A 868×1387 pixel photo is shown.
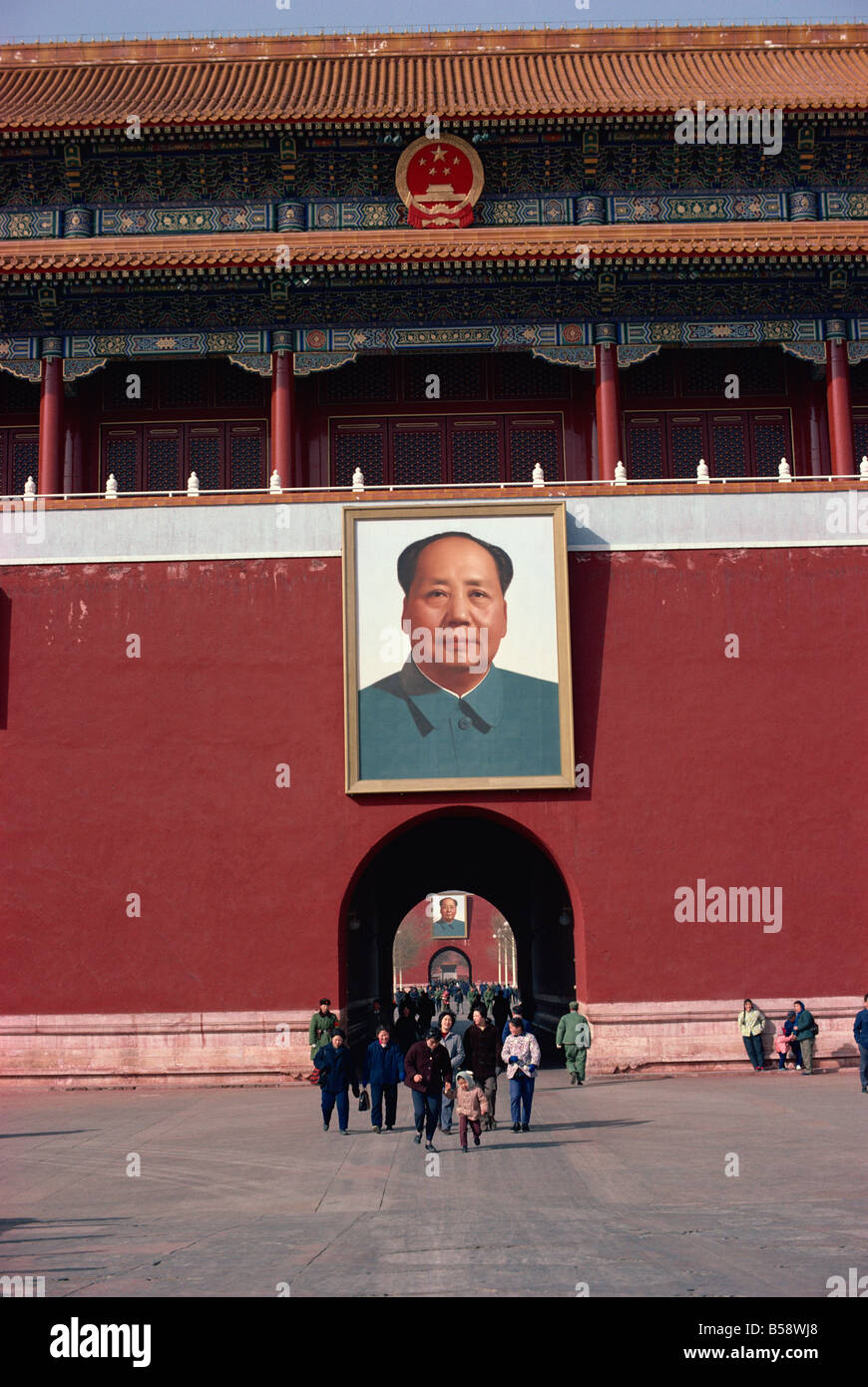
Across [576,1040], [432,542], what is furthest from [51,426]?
[576,1040]

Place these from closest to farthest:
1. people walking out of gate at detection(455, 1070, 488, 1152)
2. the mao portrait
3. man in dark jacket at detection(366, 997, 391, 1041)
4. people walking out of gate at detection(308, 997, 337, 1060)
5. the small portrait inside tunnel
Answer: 1. people walking out of gate at detection(455, 1070, 488, 1152)
2. people walking out of gate at detection(308, 997, 337, 1060)
3. the mao portrait
4. man in dark jacket at detection(366, 997, 391, 1041)
5. the small portrait inside tunnel

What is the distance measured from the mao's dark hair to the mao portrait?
0.04ft

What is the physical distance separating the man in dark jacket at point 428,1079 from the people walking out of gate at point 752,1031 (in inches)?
224

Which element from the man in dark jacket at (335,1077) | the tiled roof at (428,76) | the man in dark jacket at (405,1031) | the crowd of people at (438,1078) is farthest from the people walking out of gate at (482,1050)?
the tiled roof at (428,76)

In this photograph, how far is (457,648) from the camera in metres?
19.1

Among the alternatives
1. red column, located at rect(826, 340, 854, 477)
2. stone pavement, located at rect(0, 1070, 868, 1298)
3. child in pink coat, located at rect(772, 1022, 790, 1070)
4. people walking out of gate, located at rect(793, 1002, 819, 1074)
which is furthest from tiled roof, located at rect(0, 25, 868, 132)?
stone pavement, located at rect(0, 1070, 868, 1298)

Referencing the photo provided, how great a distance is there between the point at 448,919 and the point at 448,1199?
5179 centimetres

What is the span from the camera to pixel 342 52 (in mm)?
27797

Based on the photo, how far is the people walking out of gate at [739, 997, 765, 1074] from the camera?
18078 millimetres

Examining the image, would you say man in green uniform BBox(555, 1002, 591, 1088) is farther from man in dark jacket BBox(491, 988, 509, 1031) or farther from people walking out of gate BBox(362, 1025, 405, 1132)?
man in dark jacket BBox(491, 988, 509, 1031)

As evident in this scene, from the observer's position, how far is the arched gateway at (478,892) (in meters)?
23.2

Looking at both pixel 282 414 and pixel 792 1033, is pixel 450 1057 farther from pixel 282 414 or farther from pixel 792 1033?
pixel 282 414

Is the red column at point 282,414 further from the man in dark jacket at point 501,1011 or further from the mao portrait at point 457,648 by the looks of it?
the man in dark jacket at point 501,1011

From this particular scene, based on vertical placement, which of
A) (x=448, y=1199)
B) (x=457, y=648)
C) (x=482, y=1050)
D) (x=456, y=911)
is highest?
(x=457, y=648)
